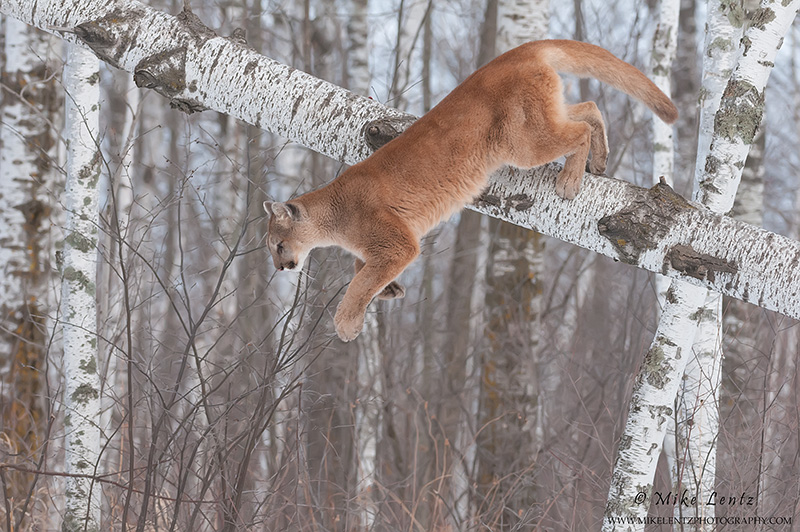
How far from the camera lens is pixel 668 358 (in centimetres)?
386

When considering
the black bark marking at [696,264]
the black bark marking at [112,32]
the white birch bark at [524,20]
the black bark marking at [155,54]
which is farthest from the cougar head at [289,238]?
the white birch bark at [524,20]

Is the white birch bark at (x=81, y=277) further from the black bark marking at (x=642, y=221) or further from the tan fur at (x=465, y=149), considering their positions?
the black bark marking at (x=642, y=221)

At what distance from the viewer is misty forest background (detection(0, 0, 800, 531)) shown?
162 inches

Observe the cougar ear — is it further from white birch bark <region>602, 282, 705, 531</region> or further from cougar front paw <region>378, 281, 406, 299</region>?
white birch bark <region>602, 282, 705, 531</region>

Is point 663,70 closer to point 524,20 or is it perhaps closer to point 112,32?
point 524,20

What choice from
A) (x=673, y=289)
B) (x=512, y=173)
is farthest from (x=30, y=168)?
(x=673, y=289)

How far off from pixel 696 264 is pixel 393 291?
1.62m

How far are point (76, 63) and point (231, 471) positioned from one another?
111 inches

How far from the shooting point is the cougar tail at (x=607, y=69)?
379 centimetres

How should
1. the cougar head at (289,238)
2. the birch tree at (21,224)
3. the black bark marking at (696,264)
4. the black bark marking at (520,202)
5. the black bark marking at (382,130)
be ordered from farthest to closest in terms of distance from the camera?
the birch tree at (21,224), the cougar head at (289,238), the black bark marking at (382,130), the black bark marking at (520,202), the black bark marking at (696,264)

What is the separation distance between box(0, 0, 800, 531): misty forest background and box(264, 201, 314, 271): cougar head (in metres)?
0.14

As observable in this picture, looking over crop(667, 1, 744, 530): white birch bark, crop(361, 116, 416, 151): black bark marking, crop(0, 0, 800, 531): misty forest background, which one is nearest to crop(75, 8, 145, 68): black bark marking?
crop(0, 0, 800, 531): misty forest background

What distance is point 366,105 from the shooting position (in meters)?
3.79

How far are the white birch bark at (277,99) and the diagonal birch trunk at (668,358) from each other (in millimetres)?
846
